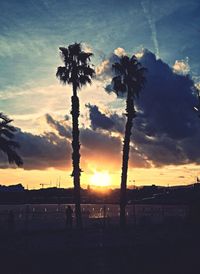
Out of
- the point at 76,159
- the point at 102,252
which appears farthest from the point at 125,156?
the point at 102,252

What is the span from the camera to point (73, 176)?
89.8ft

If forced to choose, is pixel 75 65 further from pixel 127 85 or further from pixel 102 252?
pixel 102 252

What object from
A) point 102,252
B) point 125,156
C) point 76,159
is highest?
point 125,156

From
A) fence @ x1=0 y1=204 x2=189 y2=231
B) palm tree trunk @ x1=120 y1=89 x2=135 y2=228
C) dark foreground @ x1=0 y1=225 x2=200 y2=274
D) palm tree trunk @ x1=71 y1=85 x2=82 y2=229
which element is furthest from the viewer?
fence @ x1=0 y1=204 x2=189 y2=231

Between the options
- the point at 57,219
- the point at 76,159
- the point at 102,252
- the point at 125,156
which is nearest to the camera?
the point at 102,252

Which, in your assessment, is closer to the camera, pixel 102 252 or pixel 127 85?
pixel 102 252

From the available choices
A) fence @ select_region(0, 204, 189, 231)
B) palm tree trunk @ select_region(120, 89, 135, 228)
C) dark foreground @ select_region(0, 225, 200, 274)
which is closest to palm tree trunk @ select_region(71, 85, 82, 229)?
dark foreground @ select_region(0, 225, 200, 274)

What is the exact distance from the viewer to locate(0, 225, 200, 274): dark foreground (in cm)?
1380

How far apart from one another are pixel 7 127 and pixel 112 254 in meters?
13.3

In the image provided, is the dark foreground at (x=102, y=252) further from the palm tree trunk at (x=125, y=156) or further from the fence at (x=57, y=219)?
the fence at (x=57, y=219)

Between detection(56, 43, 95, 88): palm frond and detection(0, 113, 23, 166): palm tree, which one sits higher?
detection(56, 43, 95, 88): palm frond

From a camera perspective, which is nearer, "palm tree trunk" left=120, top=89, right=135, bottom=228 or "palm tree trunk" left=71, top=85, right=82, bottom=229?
"palm tree trunk" left=71, top=85, right=82, bottom=229

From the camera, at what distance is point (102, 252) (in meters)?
17.6

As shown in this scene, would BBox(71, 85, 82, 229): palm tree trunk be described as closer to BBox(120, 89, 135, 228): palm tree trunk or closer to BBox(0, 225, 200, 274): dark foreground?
BBox(0, 225, 200, 274): dark foreground
